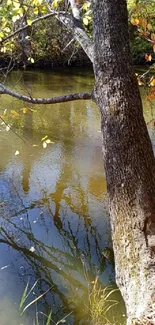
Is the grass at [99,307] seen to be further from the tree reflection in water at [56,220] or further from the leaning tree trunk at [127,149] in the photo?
the leaning tree trunk at [127,149]

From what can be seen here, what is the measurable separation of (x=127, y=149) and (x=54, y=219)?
7.32ft

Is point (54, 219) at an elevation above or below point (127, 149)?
below

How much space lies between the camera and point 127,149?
2.71 metres

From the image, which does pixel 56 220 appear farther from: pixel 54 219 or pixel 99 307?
pixel 99 307

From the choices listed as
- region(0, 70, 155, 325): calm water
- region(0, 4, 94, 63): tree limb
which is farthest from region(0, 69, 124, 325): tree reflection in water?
region(0, 4, 94, 63): tree limb

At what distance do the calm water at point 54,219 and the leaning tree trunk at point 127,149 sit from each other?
26.2 inches

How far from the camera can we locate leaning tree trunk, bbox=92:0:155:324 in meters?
2.67

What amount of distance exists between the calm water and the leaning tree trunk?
0.66 metres

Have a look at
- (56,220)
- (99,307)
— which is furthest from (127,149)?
(56,220)

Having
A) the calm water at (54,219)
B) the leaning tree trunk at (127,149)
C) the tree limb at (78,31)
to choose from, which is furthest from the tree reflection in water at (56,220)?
the tree limb at (78,31)

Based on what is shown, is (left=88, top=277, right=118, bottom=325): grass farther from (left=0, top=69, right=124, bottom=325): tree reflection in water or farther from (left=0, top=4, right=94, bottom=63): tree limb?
(left=0, top=4, right=94, bottom=63): tree limb

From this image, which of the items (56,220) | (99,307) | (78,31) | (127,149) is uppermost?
(78,31)

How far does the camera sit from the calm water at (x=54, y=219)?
11.2 ft

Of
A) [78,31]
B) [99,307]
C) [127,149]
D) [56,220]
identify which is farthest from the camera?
[56,220]
